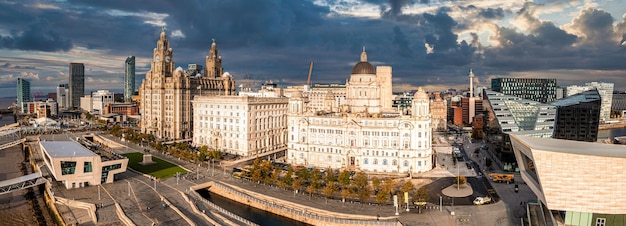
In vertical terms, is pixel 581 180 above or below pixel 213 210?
above

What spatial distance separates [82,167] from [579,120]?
321 feet

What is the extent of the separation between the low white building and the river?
53.7 feet

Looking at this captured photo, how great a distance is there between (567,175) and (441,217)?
1865cm

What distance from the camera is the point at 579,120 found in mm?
87500

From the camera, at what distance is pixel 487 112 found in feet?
348

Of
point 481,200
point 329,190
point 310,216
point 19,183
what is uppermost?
point 329,190

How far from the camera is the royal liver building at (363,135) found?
277 feet

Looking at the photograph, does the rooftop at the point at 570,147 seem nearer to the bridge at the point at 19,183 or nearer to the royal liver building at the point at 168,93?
the bridge at the point at 19,183

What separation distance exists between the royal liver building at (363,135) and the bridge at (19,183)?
49623 millimetres

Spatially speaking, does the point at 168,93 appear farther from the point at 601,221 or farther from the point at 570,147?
the point at 601,221

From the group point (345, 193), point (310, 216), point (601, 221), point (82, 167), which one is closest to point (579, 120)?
point (601, 221)

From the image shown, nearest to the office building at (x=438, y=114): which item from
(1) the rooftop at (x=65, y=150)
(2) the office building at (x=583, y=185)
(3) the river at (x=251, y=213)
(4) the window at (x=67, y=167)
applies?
(3) the river at (x=251, y=213)

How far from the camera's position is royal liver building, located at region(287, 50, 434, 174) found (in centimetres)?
8438

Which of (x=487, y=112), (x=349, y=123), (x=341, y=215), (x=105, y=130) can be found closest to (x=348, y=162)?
(x=349, y=123)
